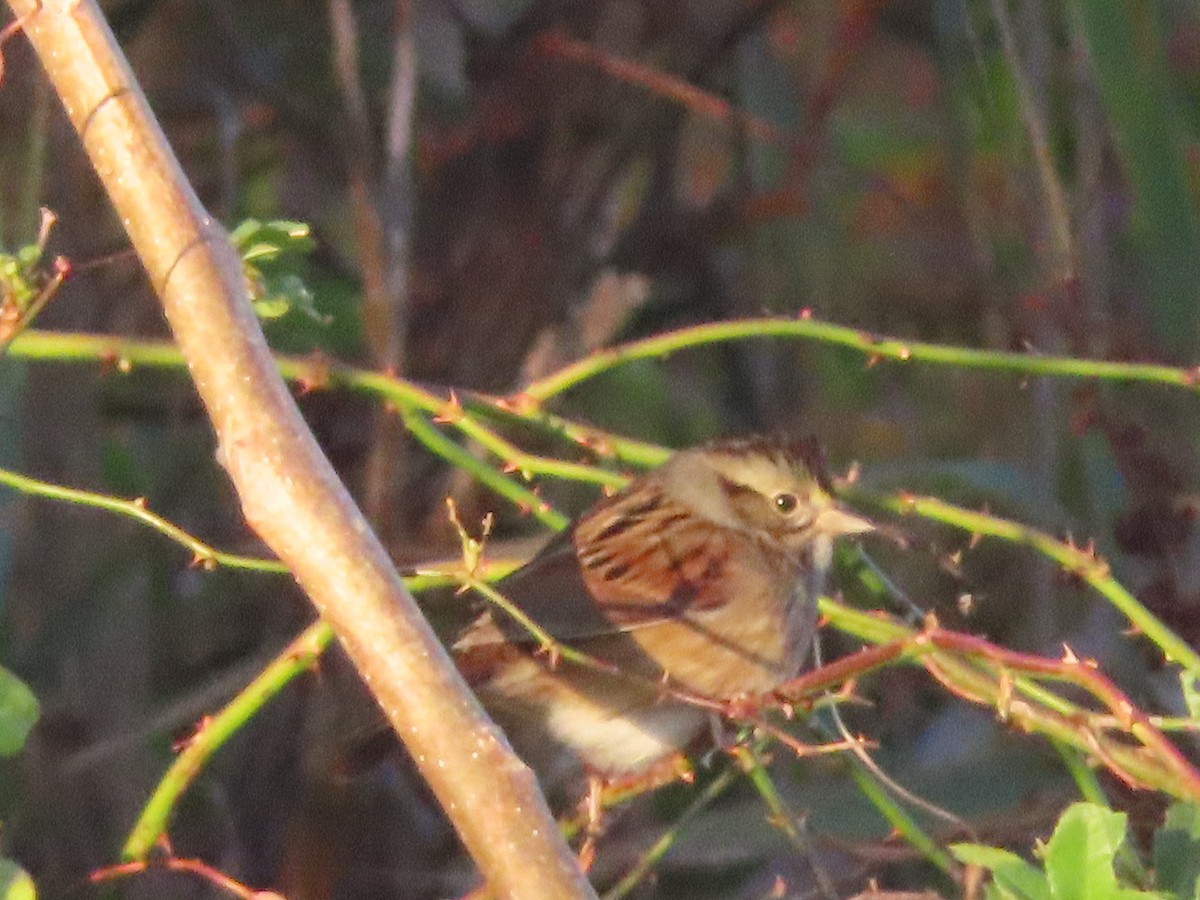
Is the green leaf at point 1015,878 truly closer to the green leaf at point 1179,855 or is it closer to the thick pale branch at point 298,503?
the green leaf at point 1179,855

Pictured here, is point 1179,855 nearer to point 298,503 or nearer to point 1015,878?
point 1015,878

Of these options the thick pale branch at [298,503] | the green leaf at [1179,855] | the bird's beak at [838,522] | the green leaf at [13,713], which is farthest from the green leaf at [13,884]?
the bird's beak at [838,522]

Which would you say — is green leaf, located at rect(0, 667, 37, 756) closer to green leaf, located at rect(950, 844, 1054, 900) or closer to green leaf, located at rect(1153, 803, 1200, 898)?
green leaf, located at rect(950, 844, 1054, 900)

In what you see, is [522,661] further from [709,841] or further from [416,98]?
[416,98]

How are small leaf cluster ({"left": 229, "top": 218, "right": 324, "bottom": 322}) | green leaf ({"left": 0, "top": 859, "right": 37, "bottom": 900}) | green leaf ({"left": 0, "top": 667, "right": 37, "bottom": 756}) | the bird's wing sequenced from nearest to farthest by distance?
green leaf ({"left": 0, "top": 859, "right": 37, "bottom": 900})
green leaf ({"left": 0, "top": 667, "right": 37, "bottom": 756})
small leaf cluster ({"left": 229, "top": 218, "right": 324, "bottom": 322})
the bird's wing

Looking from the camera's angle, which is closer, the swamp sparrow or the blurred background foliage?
the swamp sparrow

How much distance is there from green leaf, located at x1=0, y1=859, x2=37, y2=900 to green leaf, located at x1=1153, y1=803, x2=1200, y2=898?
0.66m

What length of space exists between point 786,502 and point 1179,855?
123cm

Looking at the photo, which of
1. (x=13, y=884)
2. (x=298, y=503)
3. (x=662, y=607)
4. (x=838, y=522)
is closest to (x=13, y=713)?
(x=13, y=884)

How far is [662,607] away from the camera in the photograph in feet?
7.95

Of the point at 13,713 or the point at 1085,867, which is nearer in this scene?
the point at 1085,867

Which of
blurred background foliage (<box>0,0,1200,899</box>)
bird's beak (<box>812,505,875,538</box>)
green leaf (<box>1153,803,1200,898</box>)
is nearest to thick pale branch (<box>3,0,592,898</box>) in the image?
green leaf (<box>1153,803,1200,898</box>)

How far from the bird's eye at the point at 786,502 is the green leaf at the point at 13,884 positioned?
1.36 m

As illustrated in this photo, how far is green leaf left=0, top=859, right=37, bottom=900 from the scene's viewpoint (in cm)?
133
